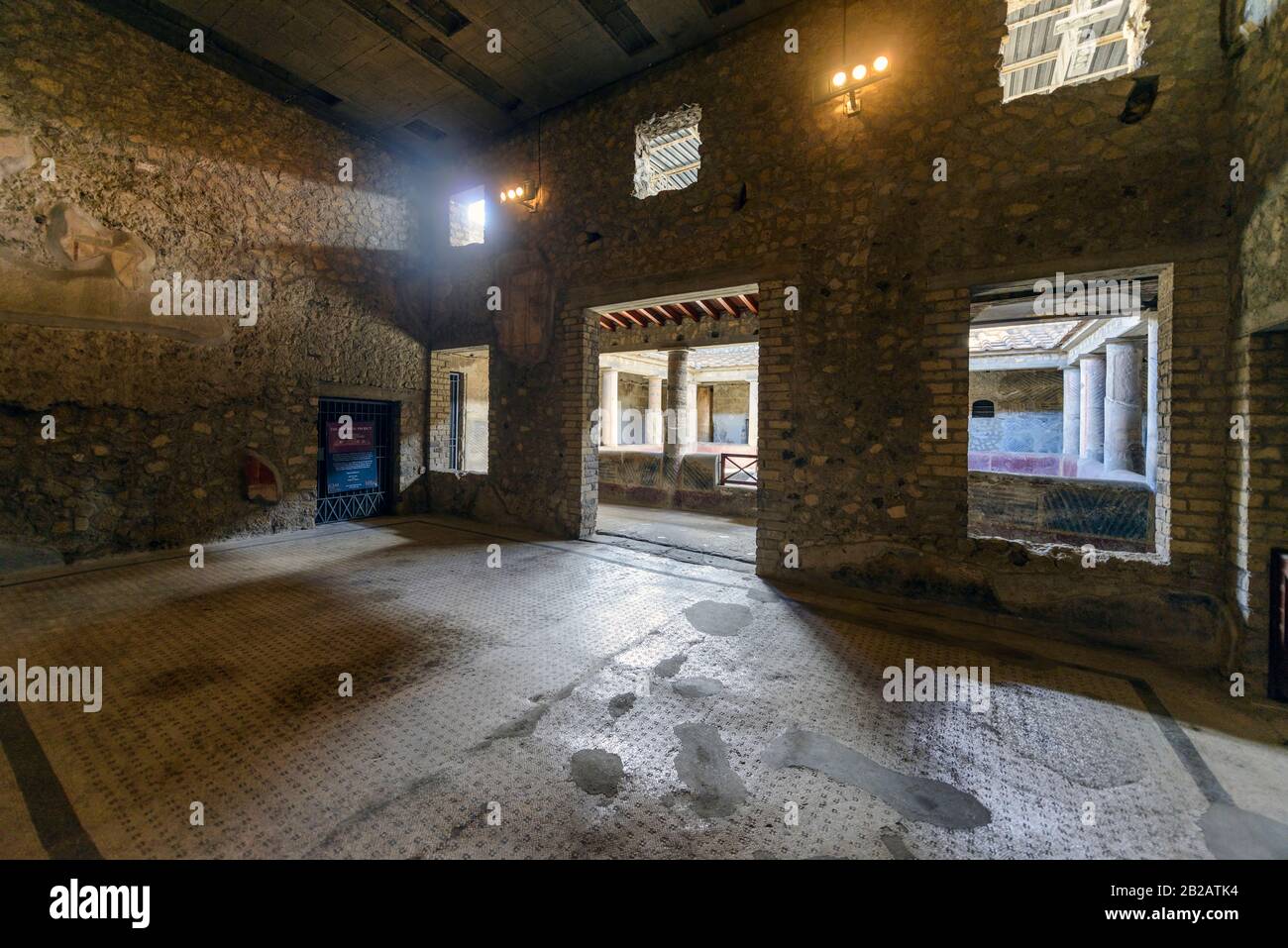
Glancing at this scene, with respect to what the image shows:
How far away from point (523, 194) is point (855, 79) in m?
4.45

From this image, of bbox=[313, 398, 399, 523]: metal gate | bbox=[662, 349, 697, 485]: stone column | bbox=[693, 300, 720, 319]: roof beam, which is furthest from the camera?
bbox=[662, 349, 697, 485]: stone column

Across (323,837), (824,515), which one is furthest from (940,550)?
(323,837)

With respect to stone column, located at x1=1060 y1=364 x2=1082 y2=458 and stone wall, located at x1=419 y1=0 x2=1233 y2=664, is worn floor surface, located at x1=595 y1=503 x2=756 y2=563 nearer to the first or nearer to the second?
stone wall, located at x1=419 y1=0 x2=1233 y2=664

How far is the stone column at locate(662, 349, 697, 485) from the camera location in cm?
1009

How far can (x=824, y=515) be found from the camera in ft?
16.2

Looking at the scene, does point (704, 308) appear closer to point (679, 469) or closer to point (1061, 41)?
point (679, 469)

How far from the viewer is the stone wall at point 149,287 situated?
16.2ft

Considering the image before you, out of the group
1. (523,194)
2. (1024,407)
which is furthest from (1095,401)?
(523,194)

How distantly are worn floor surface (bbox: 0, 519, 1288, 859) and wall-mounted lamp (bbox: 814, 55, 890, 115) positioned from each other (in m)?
4.74

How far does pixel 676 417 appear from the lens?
10695 mm

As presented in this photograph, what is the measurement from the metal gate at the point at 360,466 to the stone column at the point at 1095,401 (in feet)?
46.1

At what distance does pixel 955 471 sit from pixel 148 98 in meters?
9.42

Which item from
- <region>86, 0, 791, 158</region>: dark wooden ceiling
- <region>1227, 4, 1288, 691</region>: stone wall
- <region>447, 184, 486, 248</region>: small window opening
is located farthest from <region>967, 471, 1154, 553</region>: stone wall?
<region>447, 184, 486, 248</region>: small window opening
